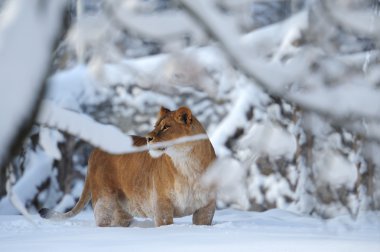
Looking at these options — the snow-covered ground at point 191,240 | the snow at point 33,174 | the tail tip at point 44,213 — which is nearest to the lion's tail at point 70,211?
the tail tip at point 44,213

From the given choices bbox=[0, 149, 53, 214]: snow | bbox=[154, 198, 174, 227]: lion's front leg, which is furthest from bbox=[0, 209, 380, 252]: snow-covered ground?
bbox=[0, 149, 53, 214]: snow

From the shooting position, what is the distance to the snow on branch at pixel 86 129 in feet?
4.01

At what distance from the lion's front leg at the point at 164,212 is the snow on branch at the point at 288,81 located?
3.42 meters

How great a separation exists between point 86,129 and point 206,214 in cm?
380

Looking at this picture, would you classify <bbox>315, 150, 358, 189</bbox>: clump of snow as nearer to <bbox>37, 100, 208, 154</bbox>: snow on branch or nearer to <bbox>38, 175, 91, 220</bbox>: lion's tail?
<bbox>37, 100, 208, 154</bbox>: snow on branch

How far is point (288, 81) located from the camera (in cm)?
128

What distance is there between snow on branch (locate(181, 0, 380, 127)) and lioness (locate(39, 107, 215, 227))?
3261mm

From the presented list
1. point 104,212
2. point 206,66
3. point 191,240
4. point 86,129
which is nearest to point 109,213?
point 104,212

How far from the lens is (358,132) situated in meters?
1.49

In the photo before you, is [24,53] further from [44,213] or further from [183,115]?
[44,213]

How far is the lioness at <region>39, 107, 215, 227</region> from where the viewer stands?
4.91 metres

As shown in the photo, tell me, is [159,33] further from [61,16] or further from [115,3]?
[61,16]

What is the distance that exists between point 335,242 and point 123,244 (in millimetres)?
1037

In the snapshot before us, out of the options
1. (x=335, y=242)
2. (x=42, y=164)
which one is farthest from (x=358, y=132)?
(x=42, y=164)
